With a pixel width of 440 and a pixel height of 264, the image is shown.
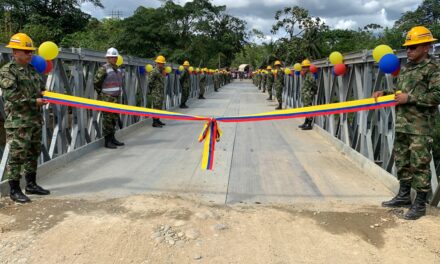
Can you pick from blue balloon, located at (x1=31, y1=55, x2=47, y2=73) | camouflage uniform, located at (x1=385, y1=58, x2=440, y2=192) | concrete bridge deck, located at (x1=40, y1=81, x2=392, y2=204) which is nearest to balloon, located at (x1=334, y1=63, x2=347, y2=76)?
concrete bridge deck, located at (x1=40, y1=81, x2=392, y2=204)

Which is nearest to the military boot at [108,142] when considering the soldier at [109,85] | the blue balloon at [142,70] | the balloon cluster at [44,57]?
the soldier at [109,85]

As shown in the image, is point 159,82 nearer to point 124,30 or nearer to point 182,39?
point 124,30

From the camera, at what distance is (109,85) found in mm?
7594

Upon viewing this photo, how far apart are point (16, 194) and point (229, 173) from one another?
2880 mm

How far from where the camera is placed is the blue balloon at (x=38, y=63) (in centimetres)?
499

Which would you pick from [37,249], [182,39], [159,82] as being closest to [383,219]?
[37,249]

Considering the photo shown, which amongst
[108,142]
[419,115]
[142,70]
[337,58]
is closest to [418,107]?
[419,115]

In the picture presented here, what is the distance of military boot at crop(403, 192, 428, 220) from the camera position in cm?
414

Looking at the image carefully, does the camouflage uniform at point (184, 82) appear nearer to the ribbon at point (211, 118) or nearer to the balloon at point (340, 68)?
the balloon at point (340, 68)

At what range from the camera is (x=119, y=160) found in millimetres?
6918

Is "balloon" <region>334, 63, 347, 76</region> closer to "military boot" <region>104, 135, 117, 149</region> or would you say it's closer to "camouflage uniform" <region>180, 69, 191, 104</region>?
"military boot" <region>104, 135, 117, 149</region>

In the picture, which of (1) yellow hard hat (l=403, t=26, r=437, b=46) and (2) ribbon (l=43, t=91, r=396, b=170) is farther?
(2) ribbon (l=43, t=91, r=396, b=170)

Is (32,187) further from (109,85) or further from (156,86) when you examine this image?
(156,86)

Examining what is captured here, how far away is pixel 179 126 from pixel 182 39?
3946cm
